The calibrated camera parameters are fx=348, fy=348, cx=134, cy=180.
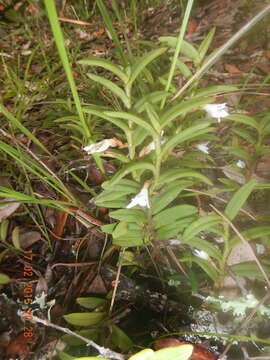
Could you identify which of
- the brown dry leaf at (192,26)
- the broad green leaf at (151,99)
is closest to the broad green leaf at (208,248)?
the broad green leaf at (151,99)

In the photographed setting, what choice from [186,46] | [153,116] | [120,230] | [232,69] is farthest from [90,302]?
[232,69]

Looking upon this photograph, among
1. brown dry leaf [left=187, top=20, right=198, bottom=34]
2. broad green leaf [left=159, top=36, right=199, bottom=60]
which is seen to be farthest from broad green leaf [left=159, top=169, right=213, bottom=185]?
brown dry leaf [left=187, top=20, right=198, bottom=34]

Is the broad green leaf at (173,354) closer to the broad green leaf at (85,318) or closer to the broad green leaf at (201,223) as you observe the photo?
the broad green leaf at (201,223)

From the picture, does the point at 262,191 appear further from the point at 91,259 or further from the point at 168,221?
the point at 91,259

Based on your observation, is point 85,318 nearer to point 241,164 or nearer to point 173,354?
point 173,354

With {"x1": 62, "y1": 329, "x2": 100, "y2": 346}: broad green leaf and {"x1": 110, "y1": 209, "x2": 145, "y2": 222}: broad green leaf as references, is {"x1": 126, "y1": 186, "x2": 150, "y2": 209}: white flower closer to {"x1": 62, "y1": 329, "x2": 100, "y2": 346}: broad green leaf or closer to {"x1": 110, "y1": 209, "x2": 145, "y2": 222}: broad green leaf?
{"x1": 110, "y1": 209, "x2": 145, "y2": 222}: broad green leaf

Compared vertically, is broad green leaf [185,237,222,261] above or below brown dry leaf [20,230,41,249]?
above
